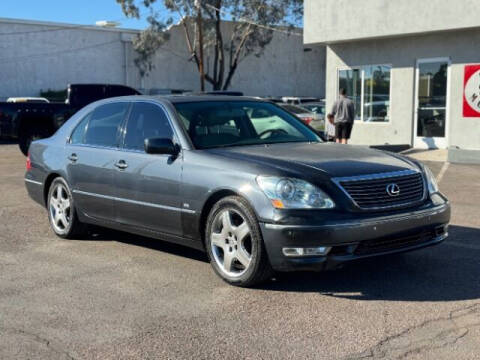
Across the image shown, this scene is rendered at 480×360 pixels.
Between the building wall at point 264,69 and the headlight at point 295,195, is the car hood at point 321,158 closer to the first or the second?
the headlight at point 295,195

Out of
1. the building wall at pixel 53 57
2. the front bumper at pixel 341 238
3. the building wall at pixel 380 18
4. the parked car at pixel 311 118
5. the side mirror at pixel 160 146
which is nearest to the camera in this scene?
the front bumper at pixel 341 238

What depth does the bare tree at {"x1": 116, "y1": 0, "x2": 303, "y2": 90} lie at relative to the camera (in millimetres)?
40750

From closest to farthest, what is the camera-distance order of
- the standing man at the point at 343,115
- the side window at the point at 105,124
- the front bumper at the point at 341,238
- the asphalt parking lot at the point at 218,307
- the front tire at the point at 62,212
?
1. the asphalt parking lot at the point at 218,307
2. the front bumper at the point at 341,238
3. the side window at the point at 105,124
4. the front tire at the point at 62,212
5. the standing man at the point at 343,115

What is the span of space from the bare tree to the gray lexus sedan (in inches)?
1345

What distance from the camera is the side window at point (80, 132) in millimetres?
7188

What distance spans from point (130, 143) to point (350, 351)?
10.9ft

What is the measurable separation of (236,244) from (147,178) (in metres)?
1.23

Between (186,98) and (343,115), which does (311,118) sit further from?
(186,98)

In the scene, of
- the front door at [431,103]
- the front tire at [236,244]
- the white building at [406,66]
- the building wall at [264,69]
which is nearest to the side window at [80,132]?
the front tire at [236,244]

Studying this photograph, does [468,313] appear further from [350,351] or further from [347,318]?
[350,351]

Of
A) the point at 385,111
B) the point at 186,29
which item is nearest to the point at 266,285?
the point at 385,111

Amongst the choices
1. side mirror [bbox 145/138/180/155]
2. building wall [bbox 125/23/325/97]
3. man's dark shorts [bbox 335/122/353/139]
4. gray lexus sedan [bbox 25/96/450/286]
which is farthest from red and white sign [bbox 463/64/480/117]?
building wall [bbox 125/23/325/97]

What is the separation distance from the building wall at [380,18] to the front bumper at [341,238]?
12.0 metres

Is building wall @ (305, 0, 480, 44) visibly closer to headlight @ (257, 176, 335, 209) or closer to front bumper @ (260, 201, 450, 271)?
front bumper @ (260, 201, 450, 271)
